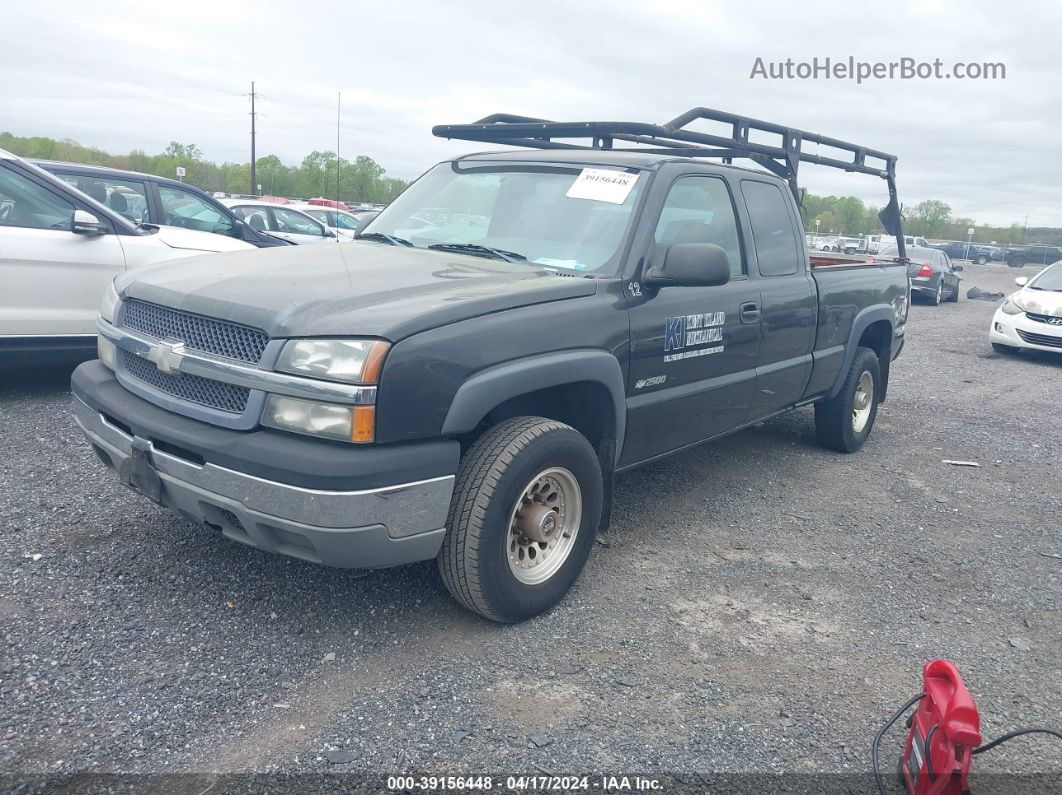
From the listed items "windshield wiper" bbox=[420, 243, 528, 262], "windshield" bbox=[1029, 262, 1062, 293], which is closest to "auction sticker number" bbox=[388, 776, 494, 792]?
"windshield wiper" bbox=[420, 243, 528, 262]

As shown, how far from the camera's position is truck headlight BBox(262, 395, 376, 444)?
9.05ft

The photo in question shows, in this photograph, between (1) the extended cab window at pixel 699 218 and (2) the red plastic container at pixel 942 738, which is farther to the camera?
(1) the extended cab window at pixel 699 218

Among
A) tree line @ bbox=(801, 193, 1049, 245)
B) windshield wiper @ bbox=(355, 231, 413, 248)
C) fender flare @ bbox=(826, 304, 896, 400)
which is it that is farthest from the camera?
tree line @ bbox=(801, 193, 1049, 245)

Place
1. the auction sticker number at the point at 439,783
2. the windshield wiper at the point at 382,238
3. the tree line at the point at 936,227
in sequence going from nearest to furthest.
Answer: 1. the auction sticker number at the point at 439,783
2. the windshield wiper at the point at 382,238
3. the tree line at the point at 936,227

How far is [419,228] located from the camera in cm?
439

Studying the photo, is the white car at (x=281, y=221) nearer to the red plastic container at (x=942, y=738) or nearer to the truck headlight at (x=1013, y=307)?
the truck headlight at (x=1013, y=307)

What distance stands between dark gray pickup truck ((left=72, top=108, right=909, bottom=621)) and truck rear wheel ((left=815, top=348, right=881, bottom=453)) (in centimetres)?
118

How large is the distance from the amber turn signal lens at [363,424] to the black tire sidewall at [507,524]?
53 cm

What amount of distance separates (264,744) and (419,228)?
2.60m

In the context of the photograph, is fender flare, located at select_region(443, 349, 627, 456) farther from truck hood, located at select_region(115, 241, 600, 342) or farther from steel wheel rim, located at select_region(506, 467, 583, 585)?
steel wheel rim, located at select_region(506, 467, 583, 585)

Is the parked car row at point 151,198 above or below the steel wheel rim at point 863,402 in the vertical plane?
above

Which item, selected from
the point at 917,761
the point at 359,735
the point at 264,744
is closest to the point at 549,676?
the point at 359,735

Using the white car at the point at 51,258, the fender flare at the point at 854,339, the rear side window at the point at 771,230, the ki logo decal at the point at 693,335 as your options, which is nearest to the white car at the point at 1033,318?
the fender flare at the point at 854,339

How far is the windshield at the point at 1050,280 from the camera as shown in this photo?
1224cm
